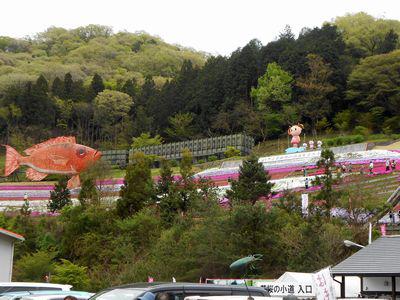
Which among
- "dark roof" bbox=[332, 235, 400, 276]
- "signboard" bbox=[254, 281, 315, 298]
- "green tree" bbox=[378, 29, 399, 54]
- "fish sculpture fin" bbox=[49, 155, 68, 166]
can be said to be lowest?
"signboard" bbox=[254, 281, 315, 298]

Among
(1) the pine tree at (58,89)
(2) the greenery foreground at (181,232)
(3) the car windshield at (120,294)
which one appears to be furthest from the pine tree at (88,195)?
(1) the pine tree at (58,89)

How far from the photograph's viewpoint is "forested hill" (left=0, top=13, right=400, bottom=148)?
66.2 meters

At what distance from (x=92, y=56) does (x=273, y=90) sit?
63.5 metres

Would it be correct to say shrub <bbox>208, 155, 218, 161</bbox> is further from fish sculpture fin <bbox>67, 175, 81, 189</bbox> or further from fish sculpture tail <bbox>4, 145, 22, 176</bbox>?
fish sculpture tail <bbox>4, 145, 22, 176</bbox>

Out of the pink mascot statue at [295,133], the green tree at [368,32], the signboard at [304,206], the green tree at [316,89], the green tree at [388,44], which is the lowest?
the signboard at [304,206]

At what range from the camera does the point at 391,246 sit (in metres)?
18.2

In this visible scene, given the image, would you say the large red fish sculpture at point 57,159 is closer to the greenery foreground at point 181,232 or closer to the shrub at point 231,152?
the shrub at point 231,152

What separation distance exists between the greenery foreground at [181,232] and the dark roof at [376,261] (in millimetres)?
4184

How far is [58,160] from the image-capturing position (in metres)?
58.3

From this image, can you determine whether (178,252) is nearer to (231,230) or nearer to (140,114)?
(231,230)

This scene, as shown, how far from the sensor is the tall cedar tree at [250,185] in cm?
3225

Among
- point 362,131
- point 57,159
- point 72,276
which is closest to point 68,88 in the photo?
point 57,159

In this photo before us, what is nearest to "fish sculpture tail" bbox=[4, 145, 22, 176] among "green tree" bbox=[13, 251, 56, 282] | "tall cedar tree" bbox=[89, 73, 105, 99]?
"tall cedar tree" bbox=[89, 73, 105, 99]

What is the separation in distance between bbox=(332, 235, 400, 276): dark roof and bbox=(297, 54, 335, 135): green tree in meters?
48.5
